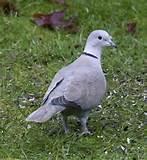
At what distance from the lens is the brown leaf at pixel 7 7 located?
8.18m

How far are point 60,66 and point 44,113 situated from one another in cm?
201

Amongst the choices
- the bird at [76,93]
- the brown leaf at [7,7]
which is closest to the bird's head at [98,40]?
the bird at [76,93]

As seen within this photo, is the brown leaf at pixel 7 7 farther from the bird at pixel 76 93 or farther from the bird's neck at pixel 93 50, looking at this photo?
the bird at pixel 76 93

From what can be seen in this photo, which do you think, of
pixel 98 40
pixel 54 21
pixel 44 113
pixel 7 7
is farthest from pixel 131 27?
pixel 44 113

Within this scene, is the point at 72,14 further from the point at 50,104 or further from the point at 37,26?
the point at 50,104

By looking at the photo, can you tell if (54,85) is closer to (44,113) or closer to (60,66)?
(44,113)

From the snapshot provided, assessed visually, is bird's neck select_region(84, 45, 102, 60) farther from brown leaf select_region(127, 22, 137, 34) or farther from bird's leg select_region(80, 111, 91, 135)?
brown leaf select_region(127, 22, 137, 34)

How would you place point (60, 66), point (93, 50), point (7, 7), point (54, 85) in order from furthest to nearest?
point (7, 7)
point (60, 66)
point (93, 50)
point (54, 85)

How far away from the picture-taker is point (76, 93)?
5.35 metres

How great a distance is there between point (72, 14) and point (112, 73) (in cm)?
151

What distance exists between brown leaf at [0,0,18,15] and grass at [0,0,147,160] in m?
0.11

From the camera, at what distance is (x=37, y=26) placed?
26.2ft

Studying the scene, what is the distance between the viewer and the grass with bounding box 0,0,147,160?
5.40 m

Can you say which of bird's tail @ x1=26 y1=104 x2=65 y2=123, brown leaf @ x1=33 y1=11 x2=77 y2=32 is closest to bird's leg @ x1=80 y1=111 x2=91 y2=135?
Result: bird's tail @ x1=26 y1=104 x2=65 y2=123
